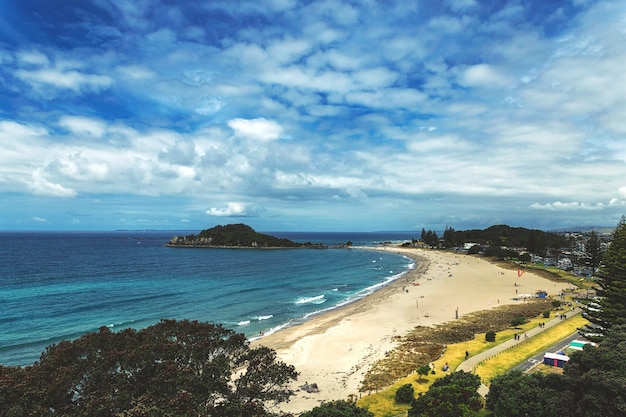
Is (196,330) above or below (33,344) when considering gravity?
above

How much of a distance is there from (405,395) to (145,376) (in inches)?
635

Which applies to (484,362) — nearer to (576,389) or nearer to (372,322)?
(576,389)

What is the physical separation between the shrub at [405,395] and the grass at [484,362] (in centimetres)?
32

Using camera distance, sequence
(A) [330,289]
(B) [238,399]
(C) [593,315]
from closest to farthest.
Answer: (B) [238,399] → (C) [593,315] → (A) [330,289]

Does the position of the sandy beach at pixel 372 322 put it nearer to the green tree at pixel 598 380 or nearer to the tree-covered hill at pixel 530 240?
the green tree at pixel 598 380

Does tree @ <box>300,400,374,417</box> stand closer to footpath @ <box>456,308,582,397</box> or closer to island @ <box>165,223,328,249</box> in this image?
footpath @ <box>456,308,582,397</box>

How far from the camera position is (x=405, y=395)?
2267 centimetres

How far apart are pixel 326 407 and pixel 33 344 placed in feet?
115

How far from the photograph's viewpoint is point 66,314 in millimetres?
47000

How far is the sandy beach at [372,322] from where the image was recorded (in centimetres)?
2952

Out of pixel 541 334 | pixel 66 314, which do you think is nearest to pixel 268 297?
pixel 66 314

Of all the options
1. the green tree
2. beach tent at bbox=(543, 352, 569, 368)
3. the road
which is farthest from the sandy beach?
the green tree

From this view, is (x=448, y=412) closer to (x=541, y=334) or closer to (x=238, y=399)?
(x=238, y=399)

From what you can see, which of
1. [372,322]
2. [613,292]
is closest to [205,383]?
[613,292]
